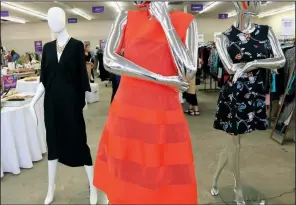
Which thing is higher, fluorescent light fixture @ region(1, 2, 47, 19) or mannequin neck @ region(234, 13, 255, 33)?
fluorescent light fixture @ region(1, 2, 47, 19)

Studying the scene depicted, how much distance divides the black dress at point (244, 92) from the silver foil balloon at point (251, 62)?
0.07 feet

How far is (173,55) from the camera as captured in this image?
837 millimetres

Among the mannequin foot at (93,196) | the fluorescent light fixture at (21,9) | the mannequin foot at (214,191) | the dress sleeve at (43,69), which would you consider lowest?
the mannequin foot at (214,191)

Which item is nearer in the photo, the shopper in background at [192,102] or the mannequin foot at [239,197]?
the shopper in background at [192,102]

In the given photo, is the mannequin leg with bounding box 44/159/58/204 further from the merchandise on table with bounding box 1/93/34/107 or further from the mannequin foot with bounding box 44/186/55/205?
the merchandise on table with bounding box 1/93/34/107

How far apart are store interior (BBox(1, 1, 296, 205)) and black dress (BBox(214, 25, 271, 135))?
0.05 meters

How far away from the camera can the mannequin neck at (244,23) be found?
3.90 ft

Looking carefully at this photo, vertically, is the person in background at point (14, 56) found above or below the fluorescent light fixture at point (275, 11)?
below

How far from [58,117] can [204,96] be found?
0.63m

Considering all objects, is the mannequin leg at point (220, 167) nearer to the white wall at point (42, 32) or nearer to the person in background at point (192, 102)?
the person in background at point (192, 102)

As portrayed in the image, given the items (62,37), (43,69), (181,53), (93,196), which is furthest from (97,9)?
(93,196)

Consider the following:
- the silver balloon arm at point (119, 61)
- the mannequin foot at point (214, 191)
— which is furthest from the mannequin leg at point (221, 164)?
the silver balloon arm at point (119, 61)

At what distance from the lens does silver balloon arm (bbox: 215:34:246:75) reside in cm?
117

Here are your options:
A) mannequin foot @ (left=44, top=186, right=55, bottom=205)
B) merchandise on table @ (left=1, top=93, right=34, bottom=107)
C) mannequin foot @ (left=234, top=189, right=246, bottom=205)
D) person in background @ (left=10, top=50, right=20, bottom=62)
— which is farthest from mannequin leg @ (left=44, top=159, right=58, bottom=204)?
mannequin foot @ (left=234, top=189, right=246, bottom=205)
